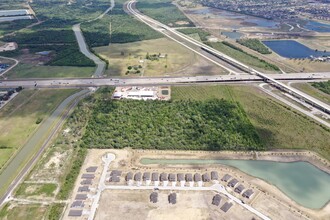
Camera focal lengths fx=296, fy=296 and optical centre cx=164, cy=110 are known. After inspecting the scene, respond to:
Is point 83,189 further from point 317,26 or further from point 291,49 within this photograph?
point 317,26

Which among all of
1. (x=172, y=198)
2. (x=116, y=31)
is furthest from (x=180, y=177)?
(x=116, y=31)

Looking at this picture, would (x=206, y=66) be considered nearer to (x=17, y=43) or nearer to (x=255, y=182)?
(x=255, y=182)

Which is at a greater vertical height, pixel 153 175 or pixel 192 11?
pixel 192 11

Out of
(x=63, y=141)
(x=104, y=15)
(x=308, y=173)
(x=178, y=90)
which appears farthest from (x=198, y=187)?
(x=104, y=15)

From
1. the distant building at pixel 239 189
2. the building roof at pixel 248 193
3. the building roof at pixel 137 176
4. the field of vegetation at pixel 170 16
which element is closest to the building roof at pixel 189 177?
the distant building at pixel 239 189

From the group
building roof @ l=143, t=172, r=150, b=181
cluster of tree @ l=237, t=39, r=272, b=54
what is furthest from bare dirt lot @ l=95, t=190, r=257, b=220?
cluster of tree @ l=237, t=39, r=272, b=54

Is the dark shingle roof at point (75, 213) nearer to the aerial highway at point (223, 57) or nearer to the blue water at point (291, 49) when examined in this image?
the aerial highway at point (223, 57)
